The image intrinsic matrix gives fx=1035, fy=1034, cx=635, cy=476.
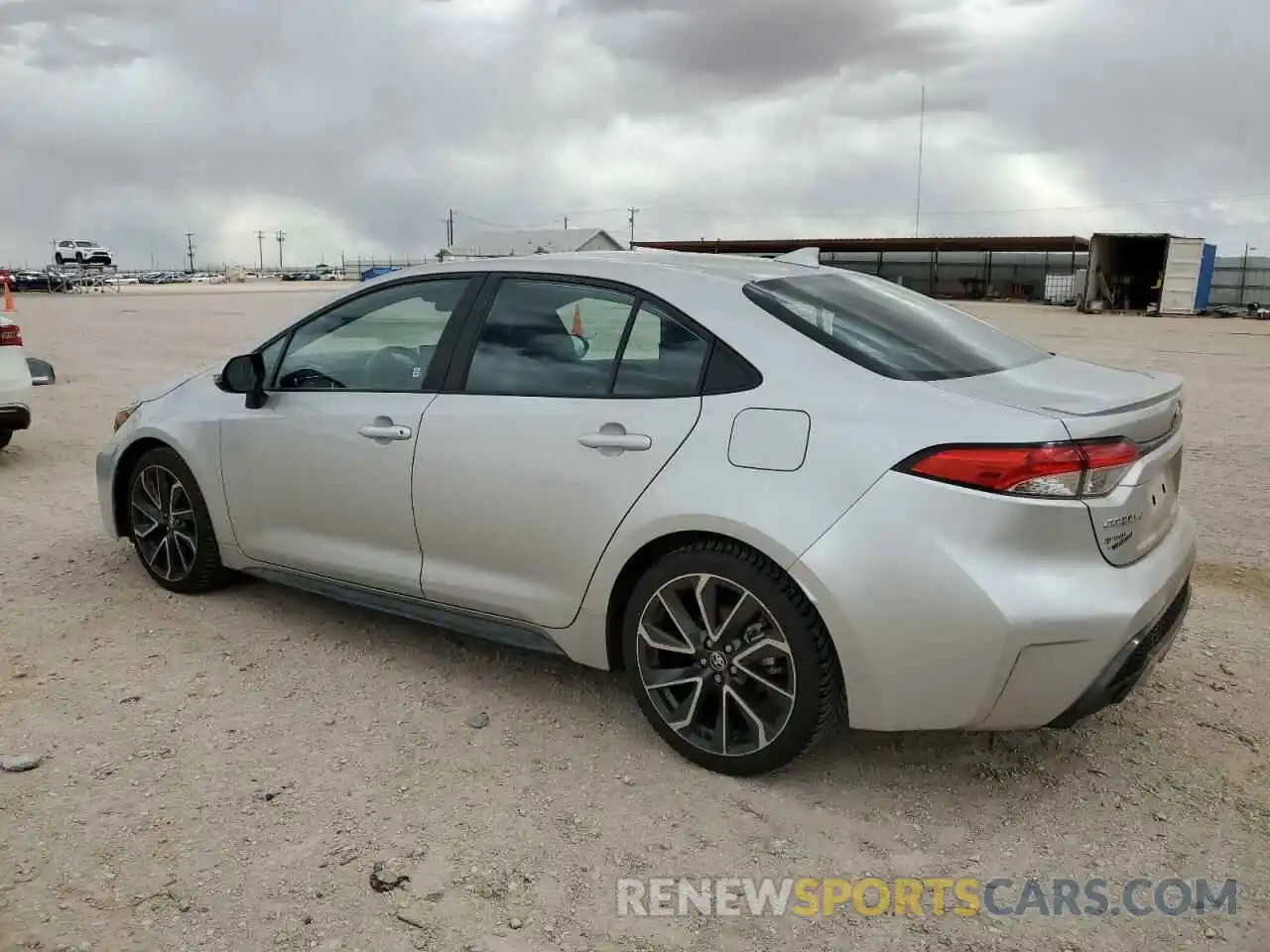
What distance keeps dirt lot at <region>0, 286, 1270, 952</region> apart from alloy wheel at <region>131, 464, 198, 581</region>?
19 centimetres

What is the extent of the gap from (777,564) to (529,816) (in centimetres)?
105

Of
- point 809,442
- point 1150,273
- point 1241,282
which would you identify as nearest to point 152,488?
point 809,442

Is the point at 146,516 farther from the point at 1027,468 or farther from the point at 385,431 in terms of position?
the point at 1027,468

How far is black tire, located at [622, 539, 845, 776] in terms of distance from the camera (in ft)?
9.80

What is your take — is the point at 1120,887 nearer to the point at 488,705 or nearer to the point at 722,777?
the point at 722,777

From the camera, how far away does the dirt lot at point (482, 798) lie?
2.59 m

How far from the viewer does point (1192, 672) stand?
405 centimetres

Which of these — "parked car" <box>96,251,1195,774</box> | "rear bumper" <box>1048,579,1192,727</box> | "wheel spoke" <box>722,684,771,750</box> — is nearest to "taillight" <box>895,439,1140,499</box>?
"parked car" <box>96,251,1195,774</box>

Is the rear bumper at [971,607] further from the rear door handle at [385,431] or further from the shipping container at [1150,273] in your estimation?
the shipping container at [1150,273]

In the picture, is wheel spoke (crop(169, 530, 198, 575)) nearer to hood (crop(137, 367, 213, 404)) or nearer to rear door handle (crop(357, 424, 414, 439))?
hood (crop(137, 367, 213, 404))

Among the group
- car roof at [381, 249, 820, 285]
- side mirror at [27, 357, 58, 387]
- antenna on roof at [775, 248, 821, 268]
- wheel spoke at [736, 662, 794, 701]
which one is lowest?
side mirror at [27, 357, 58, 387]

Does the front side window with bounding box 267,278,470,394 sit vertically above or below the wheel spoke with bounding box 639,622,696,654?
above

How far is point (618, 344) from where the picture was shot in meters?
3.50

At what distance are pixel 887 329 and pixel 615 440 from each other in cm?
96
